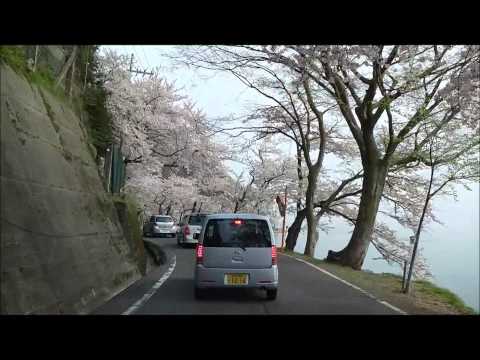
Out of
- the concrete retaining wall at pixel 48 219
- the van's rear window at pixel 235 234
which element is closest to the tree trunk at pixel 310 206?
the concrete retaining wall at pixel 48 219

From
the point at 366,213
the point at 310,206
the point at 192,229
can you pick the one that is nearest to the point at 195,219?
the point at 192,229

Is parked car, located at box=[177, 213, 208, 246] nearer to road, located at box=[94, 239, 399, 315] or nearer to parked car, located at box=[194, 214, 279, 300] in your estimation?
road, located at box=[94, 239, 399, 315]

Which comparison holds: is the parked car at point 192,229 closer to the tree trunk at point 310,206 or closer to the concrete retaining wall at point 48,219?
the tree trunk at point 310,206

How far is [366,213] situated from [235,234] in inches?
397

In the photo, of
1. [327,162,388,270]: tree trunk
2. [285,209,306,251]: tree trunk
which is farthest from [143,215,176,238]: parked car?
[327,162,388,270]: tree trunk

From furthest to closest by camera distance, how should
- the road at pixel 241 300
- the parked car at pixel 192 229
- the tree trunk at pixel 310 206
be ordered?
the tree trunk at pixel 310 206, the parked car at pixel 192 229, the road at pixel 241 300

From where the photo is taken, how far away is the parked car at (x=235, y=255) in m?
10.4

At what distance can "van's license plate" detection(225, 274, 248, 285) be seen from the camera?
10352 millimetres

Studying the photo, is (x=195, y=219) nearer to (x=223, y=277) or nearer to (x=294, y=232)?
(x=294, y=232)

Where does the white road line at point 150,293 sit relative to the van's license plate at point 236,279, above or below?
below

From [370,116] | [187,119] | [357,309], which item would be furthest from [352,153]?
[357,309]
